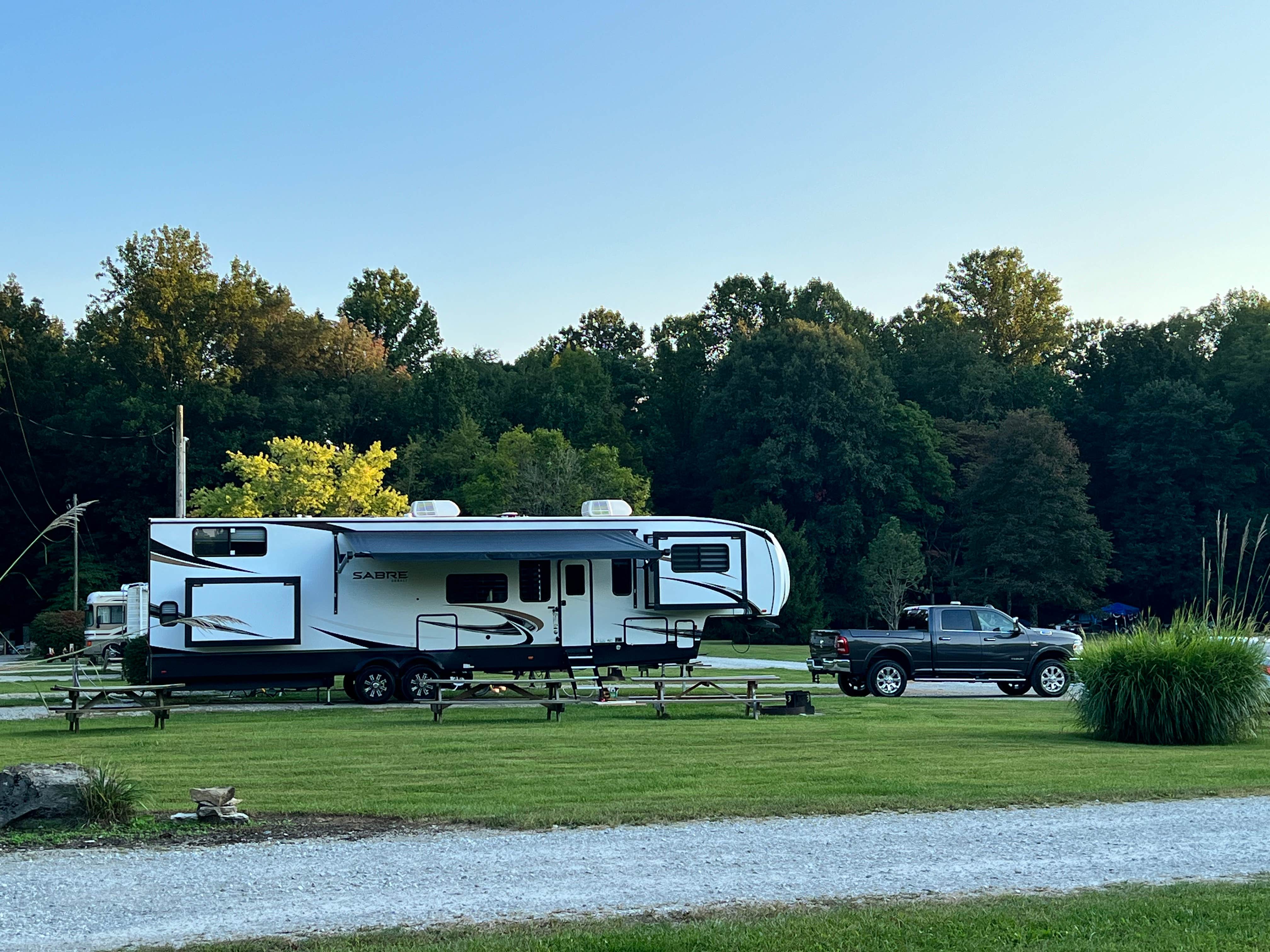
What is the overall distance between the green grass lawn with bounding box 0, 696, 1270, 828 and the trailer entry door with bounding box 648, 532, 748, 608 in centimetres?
377

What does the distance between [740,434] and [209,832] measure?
58.8 metres

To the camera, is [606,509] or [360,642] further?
[606,509]

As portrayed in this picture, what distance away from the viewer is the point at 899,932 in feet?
21.3

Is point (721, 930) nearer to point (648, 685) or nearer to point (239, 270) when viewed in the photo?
point (648, 685)

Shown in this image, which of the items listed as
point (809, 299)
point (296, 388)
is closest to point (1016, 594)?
point (809, 299)

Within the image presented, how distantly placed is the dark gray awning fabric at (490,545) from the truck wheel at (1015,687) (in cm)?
696

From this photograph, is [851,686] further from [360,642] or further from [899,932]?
[899,932]

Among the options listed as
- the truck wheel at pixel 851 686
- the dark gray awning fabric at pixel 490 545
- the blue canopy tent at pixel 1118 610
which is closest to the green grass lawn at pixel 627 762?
the dark gray awning fabric at pixel 490 545

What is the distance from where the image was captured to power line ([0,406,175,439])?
184 ft

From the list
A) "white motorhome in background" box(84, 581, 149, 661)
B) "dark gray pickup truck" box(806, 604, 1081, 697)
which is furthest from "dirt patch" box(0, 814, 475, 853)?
"white motorhome in background" box(84, 581, 149, 661)

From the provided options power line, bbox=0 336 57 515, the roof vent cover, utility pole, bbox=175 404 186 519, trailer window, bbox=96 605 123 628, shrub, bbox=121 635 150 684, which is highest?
power line, bbox=0 336 57 515

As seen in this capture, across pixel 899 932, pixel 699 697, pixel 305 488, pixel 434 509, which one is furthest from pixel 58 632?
pixel 899 932

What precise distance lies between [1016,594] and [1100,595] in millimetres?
5878

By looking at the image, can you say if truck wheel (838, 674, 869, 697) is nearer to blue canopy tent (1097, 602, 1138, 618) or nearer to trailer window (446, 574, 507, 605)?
trailer window (446, 574, 507, 605)
